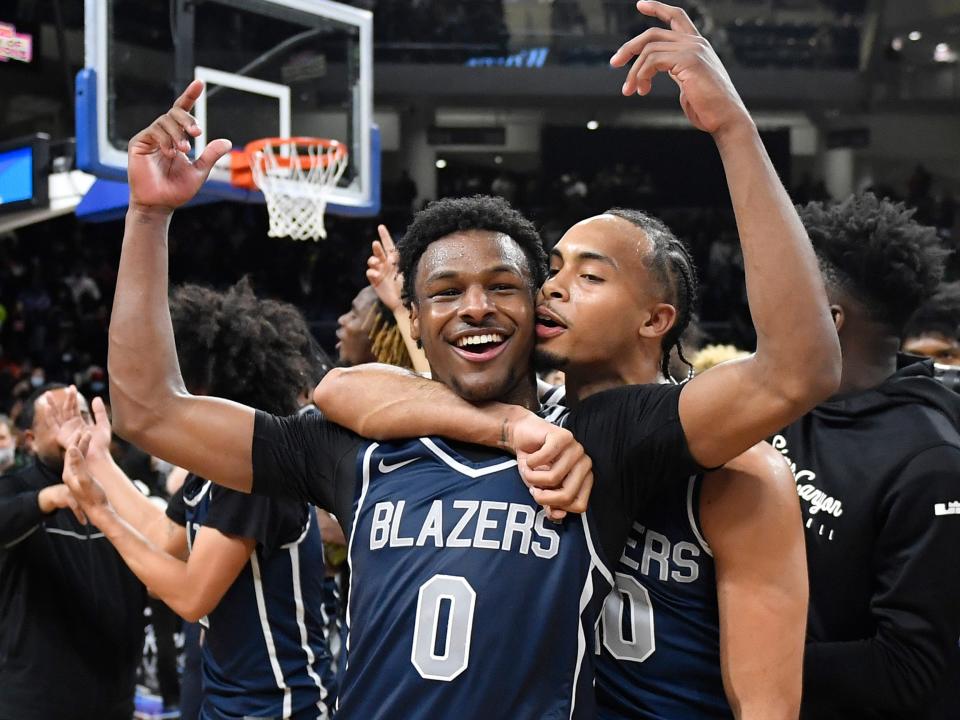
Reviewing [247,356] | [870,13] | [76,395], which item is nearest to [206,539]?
[247,356]

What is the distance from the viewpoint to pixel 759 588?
2.08m

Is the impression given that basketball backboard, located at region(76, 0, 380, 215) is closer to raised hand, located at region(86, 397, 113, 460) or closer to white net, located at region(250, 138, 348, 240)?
white net, located at region(250, 138, 348, 240)

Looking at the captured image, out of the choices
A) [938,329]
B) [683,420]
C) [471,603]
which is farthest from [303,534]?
[938,329]

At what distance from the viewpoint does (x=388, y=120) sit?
17016 mm

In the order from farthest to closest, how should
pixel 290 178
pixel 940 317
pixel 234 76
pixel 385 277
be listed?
1. pixel 234 76
2. pixel 290 178
3. pixel 940 317
4. pixel 385 277

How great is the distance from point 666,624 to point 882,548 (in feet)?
2.07

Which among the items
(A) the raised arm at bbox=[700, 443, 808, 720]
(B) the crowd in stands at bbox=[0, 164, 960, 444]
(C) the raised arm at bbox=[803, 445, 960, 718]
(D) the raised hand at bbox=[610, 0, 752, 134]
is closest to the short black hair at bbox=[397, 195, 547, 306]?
(D) the raised hand at bbox=[610, 0, 752, 134]

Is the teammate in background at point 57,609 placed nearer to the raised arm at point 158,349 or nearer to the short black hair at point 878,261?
the raised arm at point 158,349

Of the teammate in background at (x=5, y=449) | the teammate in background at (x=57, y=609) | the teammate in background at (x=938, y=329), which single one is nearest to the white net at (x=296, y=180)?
the teammate in background at (x=5, y=449)

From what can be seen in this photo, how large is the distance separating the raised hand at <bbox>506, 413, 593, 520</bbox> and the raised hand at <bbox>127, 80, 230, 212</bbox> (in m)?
0.90

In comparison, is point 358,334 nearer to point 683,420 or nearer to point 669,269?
point 669,269

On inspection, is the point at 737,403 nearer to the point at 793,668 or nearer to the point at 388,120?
the point at 793,668

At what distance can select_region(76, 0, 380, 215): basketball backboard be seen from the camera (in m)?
6.41

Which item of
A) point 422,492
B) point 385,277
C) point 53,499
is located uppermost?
point 385,277
